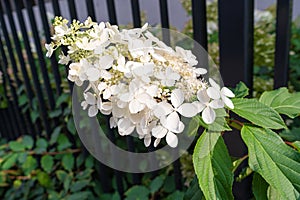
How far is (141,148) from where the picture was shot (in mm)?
1553

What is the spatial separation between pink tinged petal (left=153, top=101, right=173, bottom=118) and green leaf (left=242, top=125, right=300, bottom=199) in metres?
0.18

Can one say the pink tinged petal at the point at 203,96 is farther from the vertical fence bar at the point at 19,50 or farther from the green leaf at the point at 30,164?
the vertical fence bar at the point at 19,50

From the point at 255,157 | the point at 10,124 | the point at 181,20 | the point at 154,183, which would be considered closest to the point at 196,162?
the point at 255,157

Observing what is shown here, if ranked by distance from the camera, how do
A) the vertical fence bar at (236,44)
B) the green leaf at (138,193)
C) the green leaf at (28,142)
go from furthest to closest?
1. the green leaf at (28,142)
2. the green leaf at (138,193)
3. the vertical fence bar at (236,44)

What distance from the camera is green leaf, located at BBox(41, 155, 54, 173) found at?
1.69m

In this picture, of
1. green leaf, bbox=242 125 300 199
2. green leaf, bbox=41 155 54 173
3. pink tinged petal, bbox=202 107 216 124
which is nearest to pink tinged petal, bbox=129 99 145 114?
pink tinged petal, bbox=202 107 216 124

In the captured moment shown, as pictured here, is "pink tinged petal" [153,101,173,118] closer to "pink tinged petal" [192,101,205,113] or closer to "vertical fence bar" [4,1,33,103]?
"pink tinged petal" [192,101,205,113]

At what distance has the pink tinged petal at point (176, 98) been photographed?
0.57 metres

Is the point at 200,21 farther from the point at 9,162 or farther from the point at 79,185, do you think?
the point at 9,162

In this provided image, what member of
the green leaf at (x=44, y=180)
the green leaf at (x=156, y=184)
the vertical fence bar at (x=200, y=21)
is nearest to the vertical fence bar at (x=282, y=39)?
the vertical fence bar at (x=200, y=21)

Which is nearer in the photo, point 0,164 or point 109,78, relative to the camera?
point 109,78

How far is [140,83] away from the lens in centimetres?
56

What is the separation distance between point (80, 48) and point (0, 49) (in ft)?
5.39

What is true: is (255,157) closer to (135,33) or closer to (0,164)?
(135,33)
